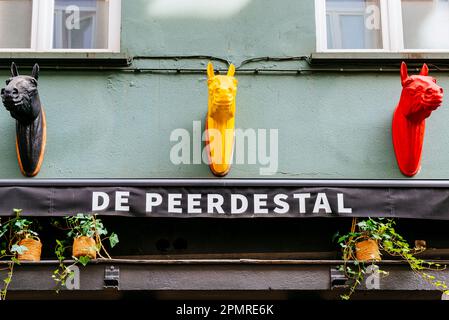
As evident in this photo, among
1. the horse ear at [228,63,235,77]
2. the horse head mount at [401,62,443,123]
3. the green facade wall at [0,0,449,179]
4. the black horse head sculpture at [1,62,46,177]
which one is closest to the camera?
the black horse head sculpture at [1,62,46,177]

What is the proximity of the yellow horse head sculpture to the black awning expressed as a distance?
562 millimetres

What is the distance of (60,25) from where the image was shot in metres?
8.80

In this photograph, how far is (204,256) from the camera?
779 centimetres

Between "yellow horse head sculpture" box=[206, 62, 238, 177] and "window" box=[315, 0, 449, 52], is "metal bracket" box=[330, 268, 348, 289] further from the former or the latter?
"window" box=[315, 0, 449, 52]

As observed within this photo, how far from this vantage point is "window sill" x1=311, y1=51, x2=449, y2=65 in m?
8.30

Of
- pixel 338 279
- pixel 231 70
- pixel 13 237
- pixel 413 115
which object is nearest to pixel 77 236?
pixel 13 237

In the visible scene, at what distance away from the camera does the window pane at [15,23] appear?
867cm

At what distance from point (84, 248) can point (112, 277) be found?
0.38 meters

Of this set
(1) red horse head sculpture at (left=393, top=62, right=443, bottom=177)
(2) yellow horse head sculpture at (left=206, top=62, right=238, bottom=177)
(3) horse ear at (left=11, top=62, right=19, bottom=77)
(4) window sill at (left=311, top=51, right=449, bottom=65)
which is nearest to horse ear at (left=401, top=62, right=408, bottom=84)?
(1) red horse head sculpture at (left=393, top=62, right=443, bottom=177)

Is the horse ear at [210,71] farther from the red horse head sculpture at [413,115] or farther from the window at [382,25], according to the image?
the red horse head sculpture at [413,115]

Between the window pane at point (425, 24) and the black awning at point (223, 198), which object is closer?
the black awning at point (223, 198)

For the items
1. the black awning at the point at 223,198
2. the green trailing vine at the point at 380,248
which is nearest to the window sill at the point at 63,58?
the black awning at the point at 223,198

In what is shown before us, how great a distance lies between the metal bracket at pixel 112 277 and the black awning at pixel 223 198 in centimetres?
53

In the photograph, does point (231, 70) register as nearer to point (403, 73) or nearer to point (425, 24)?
point (403, 73)
